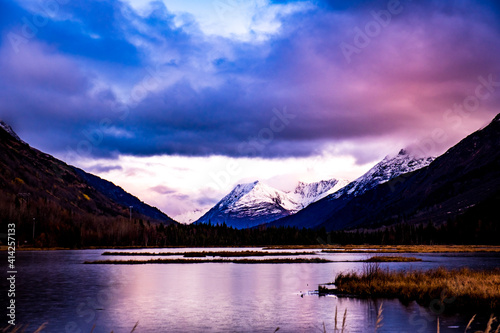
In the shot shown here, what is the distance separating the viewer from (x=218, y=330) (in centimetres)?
3741

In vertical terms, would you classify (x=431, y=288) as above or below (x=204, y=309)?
above

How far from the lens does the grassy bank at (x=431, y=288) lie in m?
46.1

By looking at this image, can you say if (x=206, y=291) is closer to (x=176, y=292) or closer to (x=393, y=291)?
(x=176, y=292)

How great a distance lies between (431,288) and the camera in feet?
168

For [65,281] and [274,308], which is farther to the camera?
[65,281]

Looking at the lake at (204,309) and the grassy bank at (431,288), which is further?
the grassy bank at (431,288)

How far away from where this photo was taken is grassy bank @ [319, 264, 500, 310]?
46.1m

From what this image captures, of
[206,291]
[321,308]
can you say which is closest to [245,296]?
[206,291]

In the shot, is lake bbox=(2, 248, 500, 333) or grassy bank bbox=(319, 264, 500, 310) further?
grassy bank bbox=(319, 264, 500, 310)

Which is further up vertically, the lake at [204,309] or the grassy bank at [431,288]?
the grassy bank at [431,288]

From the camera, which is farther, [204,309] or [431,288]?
[431,288]

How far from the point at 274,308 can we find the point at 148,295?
1776cm

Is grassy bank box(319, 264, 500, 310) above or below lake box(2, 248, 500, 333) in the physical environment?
above

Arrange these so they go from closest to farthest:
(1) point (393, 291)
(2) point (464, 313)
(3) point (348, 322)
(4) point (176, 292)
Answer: (3) point (348, 322), (2) point (464, 313), (1) point (393, 291), (4) point (176, 292)
